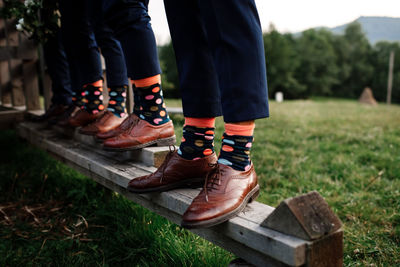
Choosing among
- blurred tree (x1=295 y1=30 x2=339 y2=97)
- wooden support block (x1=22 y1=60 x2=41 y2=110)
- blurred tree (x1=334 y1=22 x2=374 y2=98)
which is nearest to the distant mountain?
wooden support block (x1=22 y1=60 x2=41 y2=110)

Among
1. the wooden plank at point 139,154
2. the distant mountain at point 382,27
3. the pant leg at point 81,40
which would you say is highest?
the pant leg at point 81,40

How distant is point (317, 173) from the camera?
2674mm

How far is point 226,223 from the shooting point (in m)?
1.09

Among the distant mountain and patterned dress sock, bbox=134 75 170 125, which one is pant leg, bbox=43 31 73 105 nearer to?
patterned dress sock, bbox=134 75 170 125

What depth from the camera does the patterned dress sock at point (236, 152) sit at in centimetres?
115

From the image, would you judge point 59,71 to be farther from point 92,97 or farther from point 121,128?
point 121,128

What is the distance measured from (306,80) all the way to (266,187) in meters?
45.5

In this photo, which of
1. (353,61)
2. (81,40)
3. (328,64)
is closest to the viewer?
(81,40)

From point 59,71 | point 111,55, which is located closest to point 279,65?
point 59,71

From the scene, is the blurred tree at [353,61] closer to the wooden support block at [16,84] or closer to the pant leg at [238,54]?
the wooden support block at [16,84]

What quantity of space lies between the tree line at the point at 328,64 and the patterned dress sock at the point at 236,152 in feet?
131

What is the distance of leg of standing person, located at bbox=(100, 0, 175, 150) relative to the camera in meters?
1.54

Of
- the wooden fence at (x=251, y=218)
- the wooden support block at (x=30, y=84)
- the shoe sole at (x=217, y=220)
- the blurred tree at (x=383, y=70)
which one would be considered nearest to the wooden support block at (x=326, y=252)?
the wooden fence at (x=251, y=218)

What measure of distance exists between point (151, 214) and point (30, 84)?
2511mm
